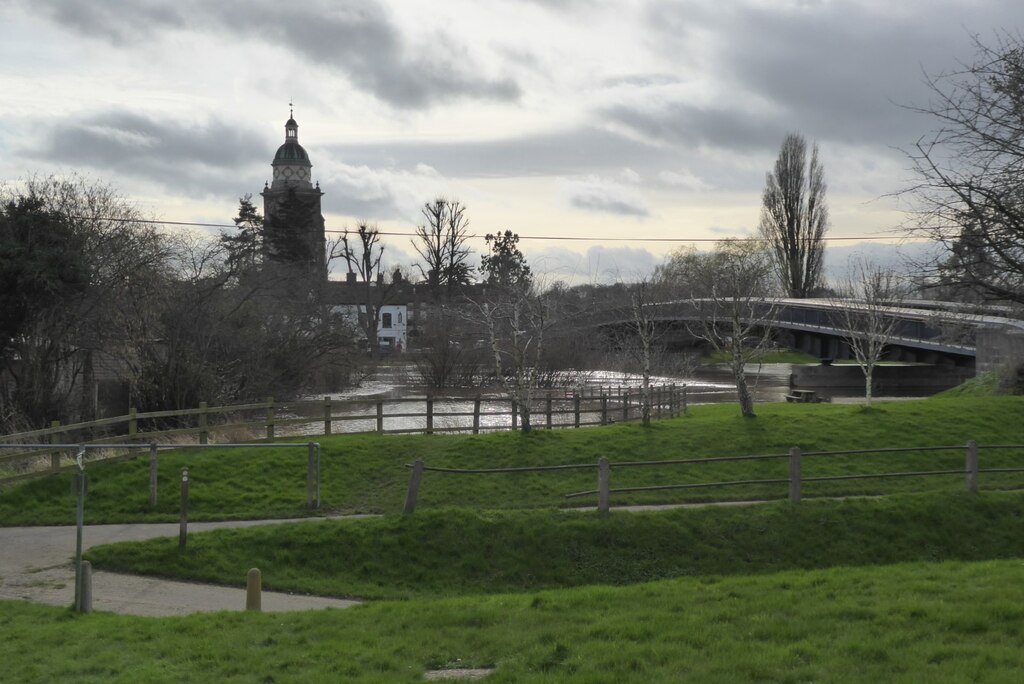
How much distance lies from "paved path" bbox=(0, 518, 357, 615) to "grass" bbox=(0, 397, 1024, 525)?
205 cm

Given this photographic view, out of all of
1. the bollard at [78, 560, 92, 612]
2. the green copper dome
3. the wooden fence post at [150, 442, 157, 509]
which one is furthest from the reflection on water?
the green copper dome

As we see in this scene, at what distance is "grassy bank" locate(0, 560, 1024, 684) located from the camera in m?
8.11

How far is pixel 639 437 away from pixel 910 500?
275 inches

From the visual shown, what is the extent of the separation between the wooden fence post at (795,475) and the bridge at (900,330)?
3.46 metres

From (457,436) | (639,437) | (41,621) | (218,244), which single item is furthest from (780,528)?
(218,244)

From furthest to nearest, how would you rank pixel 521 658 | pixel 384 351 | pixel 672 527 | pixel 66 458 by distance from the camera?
pixel 384 351 < pixel 66 458 < pixel 672 527 < pixel 521 658

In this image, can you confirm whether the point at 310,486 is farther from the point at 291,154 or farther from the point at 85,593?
the point at 291,154

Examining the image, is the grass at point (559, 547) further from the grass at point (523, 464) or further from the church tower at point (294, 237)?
the church tower at point (294, 237)

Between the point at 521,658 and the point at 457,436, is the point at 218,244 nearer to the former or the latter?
the point at 457,436

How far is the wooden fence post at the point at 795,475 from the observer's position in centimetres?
1703

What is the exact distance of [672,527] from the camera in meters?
16.6

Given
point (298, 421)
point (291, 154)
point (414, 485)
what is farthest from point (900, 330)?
point (291, 154)

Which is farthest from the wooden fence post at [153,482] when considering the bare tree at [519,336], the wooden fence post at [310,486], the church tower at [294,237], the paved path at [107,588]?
the church tower at [294,237]

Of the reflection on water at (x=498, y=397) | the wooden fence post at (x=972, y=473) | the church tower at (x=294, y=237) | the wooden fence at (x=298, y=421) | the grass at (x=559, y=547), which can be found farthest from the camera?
the church tower at (x=294, y=237)
